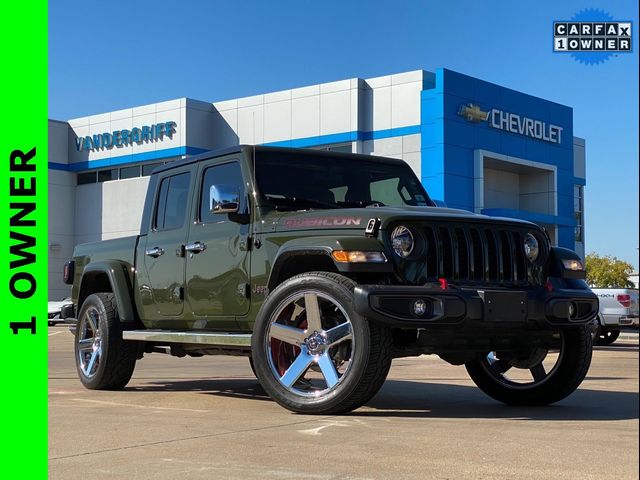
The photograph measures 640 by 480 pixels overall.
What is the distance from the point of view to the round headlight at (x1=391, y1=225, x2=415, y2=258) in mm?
6367

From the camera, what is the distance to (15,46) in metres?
2.72

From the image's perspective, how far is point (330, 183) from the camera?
797 cm

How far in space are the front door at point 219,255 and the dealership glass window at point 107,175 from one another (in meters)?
41.9

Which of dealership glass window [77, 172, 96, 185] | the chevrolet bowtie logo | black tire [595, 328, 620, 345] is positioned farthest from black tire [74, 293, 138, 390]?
dealership glass window [77, 172, 96, 185]

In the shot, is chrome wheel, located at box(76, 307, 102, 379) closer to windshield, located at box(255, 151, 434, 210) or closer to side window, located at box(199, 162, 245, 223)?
side window, located at box(199, 162, 245, 223)

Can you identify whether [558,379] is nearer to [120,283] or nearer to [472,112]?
[120,283]

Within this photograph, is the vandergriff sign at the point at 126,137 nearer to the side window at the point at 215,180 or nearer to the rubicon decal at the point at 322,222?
the side window at the point at 215,180

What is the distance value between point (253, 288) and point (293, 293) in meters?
0.74

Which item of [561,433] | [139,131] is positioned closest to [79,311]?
[561,433]

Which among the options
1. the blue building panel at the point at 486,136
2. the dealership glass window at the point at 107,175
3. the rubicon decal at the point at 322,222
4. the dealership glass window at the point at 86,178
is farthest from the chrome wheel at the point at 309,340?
the dealership glass window at the point at 86,178

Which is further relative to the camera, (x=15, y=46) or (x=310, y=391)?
(x=310, y=391)

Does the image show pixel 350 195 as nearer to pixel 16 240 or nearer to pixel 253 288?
pixel 253 288

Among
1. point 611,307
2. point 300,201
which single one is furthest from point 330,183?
point 611,307

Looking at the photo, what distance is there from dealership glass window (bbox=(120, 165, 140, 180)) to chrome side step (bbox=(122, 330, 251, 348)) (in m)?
40.1
